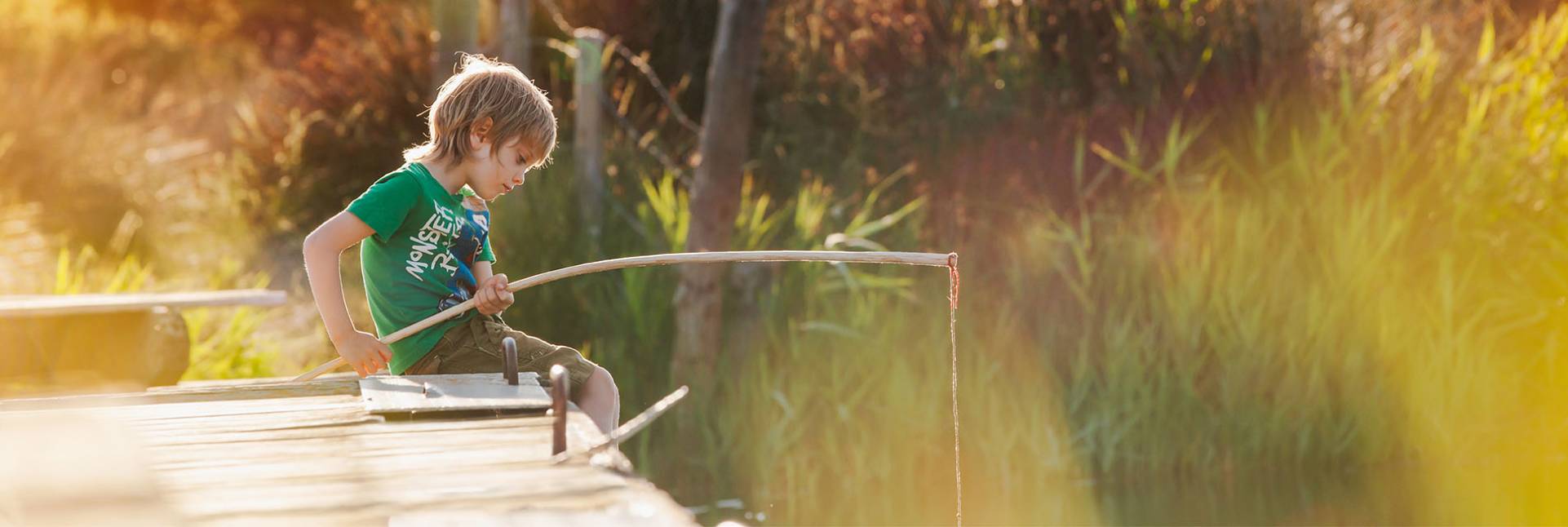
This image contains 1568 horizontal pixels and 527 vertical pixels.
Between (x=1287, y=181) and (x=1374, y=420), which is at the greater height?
(x=1287, y=181)

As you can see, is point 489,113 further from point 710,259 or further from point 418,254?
point 710,259

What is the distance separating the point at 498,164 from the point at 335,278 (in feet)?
1.60

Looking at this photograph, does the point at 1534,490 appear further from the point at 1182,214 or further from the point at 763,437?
the point at 763,437

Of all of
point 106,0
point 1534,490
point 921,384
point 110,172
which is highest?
point 106,0

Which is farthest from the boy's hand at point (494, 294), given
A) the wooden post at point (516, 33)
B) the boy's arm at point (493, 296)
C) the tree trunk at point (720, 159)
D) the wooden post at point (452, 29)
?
the wooden post at point (516, 33)

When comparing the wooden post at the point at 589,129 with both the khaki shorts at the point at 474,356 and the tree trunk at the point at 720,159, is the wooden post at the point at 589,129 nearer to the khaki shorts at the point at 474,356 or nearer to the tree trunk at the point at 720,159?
the tree trunk at the point at 720,159

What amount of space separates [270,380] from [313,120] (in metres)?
6.56

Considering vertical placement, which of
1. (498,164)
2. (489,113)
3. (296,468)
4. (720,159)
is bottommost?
(296,468)

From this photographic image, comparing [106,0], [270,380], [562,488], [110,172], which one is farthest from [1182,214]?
[106,0]

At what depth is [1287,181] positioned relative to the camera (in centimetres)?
737

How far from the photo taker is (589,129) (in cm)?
841

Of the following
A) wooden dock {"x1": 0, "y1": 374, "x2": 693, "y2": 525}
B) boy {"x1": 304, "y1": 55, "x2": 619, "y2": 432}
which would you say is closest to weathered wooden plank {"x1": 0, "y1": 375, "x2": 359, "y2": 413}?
wooden dock {"x1": 0, "y1": 374, "x2": 693, "y2": 525}

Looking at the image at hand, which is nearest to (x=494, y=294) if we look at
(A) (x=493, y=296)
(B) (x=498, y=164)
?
(A) (x=493, y=296)

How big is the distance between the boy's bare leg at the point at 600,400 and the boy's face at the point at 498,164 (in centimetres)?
52
